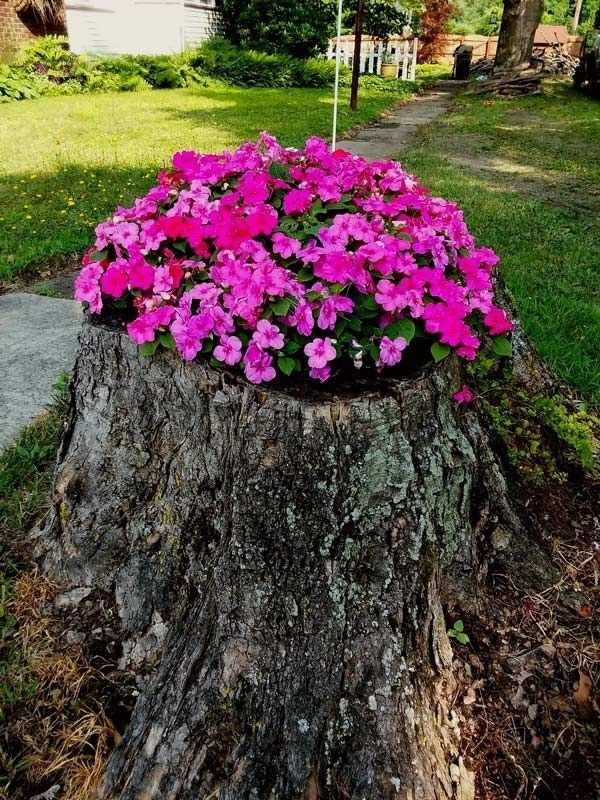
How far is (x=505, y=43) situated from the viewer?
16094mm

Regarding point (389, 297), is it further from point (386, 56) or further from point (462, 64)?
point (462, 64)

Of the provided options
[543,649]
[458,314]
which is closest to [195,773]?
[543,649]

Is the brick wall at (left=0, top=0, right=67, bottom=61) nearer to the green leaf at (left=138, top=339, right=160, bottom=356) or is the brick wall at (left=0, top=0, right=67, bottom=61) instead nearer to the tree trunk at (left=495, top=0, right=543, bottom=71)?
the tree trunk at (left=495, top=0, right=543, bottom=71)

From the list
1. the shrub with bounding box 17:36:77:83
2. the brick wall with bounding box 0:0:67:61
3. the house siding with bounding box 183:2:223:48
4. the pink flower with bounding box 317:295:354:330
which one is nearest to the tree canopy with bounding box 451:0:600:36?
the house siding with bounding box 183:2:223:48

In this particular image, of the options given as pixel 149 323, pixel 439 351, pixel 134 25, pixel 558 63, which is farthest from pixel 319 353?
pixel 558 63

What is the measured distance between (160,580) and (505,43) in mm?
17787

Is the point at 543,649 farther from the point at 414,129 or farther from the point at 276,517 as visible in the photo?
the point at 414,129

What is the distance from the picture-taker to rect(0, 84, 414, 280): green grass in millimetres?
5551

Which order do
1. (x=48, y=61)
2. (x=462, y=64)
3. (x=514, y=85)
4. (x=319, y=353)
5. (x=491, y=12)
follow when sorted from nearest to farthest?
(x=319, y=353) → (x=48, y=61) → (x=514, y=85) → (x=462, y=64) → (x=491, y=12)

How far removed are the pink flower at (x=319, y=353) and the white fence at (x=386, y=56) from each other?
19.6m

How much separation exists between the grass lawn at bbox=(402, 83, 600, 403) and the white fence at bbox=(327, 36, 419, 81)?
21.9 feet

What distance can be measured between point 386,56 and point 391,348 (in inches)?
800

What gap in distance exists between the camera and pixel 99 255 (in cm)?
180

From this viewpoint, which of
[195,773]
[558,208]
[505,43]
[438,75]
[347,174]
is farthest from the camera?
[438,75]
